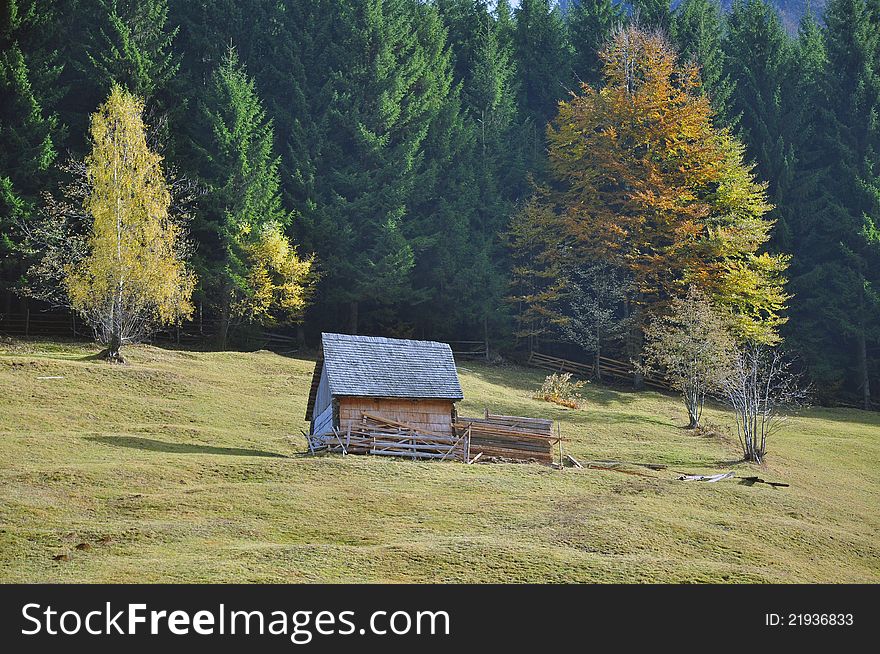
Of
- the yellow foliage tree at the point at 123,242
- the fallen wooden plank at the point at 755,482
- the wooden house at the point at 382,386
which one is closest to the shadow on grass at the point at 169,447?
the wooden house at the point at 382,386

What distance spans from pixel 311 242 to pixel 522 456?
30.1 m

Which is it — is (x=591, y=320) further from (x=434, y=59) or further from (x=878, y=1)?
(x=878, y=1)

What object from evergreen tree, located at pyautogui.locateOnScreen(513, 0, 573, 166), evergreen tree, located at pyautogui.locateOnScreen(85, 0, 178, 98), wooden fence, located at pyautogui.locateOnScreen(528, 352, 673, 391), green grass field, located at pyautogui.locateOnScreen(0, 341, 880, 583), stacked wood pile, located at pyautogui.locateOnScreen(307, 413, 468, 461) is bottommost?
green grass field, located at pyautogui.locateOnScreen(0, 341, 880, 583)

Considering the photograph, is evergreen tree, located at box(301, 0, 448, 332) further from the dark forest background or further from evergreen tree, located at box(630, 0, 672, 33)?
evergreen tree, located at box(630, 0, 672, 33)

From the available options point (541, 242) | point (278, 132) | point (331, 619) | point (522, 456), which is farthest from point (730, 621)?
point (278, 132)

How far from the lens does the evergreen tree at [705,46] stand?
2712 inches

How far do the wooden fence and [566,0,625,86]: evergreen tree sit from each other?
75.4 ft

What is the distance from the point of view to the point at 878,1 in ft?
227

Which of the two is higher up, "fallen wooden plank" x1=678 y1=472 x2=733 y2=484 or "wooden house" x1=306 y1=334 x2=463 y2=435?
"wooden house" x1=306 y1=334 x2=463 y2=435

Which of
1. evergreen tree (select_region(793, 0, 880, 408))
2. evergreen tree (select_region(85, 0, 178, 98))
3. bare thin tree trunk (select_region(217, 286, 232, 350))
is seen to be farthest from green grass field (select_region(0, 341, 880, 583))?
evergreen tree (select_region(793, 0, 880, 408))

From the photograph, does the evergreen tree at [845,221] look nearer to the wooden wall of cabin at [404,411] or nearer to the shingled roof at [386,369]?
the shingled roof at [386,369]

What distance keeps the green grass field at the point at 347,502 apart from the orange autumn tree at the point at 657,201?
1483cm

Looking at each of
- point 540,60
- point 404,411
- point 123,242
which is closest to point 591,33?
point 540,60

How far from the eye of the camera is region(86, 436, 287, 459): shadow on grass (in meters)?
31.0
